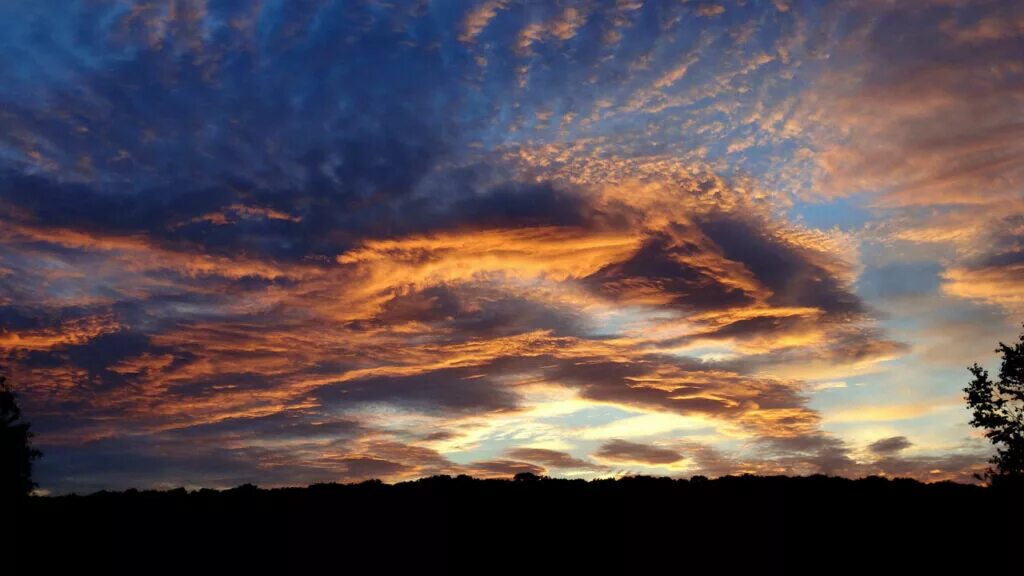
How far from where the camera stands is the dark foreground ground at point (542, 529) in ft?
47.6

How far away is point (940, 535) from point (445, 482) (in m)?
9.20

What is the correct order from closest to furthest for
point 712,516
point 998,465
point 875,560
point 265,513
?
point 875,560
point 712,516
point 265,513
point 998,465

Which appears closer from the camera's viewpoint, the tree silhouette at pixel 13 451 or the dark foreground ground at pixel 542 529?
the dark foreground ground at pixel 542 529

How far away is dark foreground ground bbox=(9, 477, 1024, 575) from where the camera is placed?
14.5 meters

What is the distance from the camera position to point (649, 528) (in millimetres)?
15156

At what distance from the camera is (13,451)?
44375 millimetres

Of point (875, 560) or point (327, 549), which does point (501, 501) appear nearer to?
point (327, 549)

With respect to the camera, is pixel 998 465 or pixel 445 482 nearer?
pixel 445 482

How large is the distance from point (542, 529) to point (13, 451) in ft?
130

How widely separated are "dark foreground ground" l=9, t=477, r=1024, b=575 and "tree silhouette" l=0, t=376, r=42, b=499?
30.2 m

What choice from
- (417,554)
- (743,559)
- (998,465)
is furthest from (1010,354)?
(417,554)

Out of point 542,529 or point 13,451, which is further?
point 13,451

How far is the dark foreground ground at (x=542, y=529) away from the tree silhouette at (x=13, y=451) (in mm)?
30235

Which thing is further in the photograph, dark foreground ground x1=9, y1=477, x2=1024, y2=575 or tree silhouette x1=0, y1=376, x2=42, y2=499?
tree silhouette x1=0, y1=376, x2=42, y2=499
